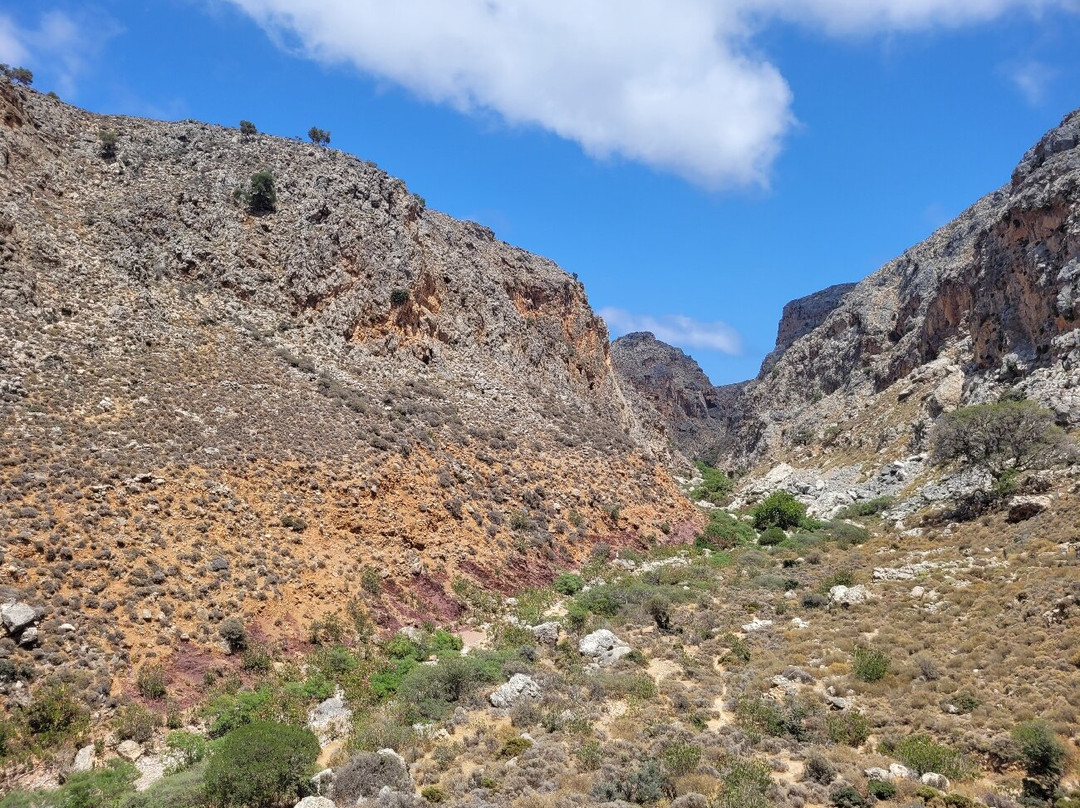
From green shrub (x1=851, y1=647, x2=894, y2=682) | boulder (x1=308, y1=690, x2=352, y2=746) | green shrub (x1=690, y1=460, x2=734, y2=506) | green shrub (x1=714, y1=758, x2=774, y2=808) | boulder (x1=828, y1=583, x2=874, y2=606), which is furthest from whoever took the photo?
green shrub (x1=690, y1=460, x2=734, y2=506)

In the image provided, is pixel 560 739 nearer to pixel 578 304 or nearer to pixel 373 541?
pixel 373 541

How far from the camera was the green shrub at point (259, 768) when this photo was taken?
34.8 feet

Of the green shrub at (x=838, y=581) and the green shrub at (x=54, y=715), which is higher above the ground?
the green shrub at (x=838, y=581)

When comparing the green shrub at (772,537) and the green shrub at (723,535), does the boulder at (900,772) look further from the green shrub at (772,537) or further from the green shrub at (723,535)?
the green shrub at (772,537)

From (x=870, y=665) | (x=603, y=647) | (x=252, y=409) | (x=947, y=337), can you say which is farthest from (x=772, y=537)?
(x=947, y=337)

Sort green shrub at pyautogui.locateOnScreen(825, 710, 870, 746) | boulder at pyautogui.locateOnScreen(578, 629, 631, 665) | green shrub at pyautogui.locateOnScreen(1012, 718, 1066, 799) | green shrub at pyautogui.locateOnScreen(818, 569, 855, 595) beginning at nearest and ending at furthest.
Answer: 1. green shrub at pyautogui.locateOnScreen(1012, 718, 1066, 799)
2. green shrub at pyautogui.locateOnScreen(825, 710, 870, 746)
3. boulder at pyautogui.locateOnScreen(578, 629, 631, 665)
4. green shrub at pyautogui.locateOnScreen(818, 569, 855, 595)

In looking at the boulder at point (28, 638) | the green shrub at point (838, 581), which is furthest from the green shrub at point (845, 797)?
the boulder at point (28, 638)

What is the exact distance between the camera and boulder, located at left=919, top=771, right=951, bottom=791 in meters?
10.1

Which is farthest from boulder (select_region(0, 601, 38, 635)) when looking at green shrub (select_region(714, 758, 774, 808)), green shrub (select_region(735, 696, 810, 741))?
green shrub (select_region(735, 696, 810, 741))

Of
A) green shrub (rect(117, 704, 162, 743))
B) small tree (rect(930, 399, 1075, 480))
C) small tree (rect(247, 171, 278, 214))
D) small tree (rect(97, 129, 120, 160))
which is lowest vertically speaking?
green shrub (rect(117, 704, 162, 743))

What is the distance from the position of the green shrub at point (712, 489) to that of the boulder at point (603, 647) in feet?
125

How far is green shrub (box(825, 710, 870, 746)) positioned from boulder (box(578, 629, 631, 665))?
610 centimetres

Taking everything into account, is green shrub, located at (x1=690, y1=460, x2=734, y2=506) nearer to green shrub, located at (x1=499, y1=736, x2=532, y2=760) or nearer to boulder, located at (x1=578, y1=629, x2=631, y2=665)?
boulder, located at (x1=578, y1=629, x2=631, y2=665)

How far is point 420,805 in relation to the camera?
1041 cm
